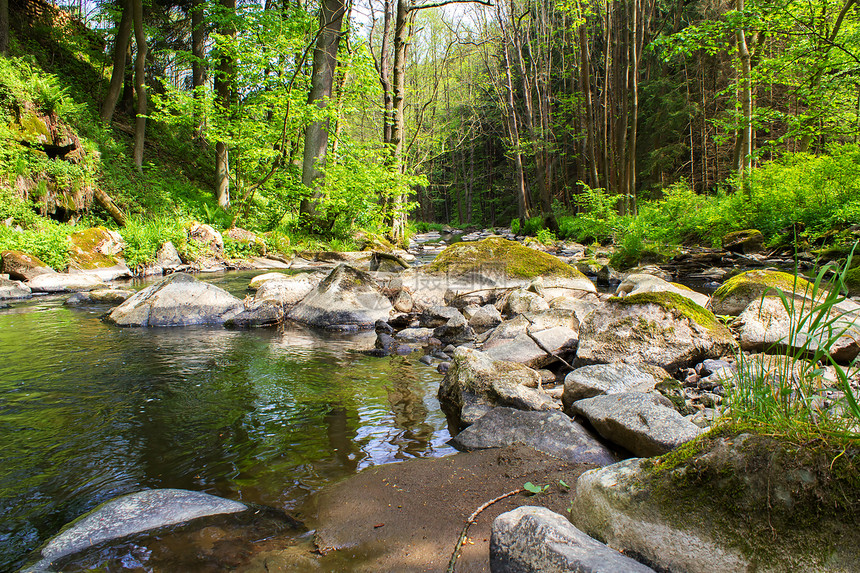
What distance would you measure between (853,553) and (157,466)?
11.1ft

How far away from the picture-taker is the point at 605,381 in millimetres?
3680

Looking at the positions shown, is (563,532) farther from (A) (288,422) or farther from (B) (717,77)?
(B) (717,77)

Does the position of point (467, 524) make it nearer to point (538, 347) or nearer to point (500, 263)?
point (538, 347)

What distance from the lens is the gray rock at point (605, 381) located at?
361cm

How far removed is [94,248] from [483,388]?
484 inches

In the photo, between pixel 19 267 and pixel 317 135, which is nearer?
pixel 19 267

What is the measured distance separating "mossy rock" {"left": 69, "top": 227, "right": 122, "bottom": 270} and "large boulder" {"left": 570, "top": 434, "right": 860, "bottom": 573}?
13.3 m

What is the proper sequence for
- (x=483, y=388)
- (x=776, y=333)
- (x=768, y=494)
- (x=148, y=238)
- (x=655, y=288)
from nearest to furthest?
(x=768, y=494)
(x=483, y=388)
(x=776, y=333)
(x=655, y=288)
(x=148, y=238)

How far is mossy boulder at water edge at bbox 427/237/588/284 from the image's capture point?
834 centimetres

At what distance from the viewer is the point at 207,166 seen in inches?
882

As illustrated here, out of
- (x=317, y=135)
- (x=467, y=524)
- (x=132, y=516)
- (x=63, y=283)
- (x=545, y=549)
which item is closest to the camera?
(x=545, y=549)

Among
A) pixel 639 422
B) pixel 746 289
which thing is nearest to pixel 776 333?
pixel 746 289

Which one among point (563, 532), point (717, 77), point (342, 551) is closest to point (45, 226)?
point (342, 551)

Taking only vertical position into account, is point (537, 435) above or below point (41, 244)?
below
